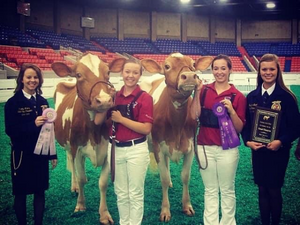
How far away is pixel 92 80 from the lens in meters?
2.65

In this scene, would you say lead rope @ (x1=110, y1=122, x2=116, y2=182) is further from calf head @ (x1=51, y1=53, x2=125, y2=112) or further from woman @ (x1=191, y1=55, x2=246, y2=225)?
woman @ (x1=191, y1=55, x2=246, y2=225)

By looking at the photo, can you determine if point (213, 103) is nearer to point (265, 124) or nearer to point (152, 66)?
point (265, 124)

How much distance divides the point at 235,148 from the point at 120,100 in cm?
108

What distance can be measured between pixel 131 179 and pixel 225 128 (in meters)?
0.91

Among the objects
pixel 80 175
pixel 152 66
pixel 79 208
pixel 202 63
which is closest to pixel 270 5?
pixel 202 63

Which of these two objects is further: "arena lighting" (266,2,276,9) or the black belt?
"arena lighting" (266,2,276,9)

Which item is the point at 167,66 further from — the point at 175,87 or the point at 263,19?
the point at 263,19

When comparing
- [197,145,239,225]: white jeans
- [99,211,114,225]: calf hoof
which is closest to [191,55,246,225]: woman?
[197,145,239,225]: white jeans

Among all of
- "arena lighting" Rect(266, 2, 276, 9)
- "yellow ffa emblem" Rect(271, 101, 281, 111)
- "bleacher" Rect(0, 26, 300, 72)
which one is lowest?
"yellow ffa emblem" Rect(271, 101, 281, 111)

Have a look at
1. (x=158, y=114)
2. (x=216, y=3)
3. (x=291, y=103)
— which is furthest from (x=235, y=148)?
(x=216, y=3)

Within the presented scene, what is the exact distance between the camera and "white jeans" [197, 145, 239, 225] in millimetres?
2453

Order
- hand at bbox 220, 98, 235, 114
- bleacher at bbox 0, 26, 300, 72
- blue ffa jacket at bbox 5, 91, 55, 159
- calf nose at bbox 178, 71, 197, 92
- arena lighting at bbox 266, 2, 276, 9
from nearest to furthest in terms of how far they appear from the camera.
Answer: hand at bbox 220, 98, 235, 114 < blue ffa jacket at bbox 5, 91, 55, 159 < calf nose at bbox 178, 71, 197, 92 < bleacher at bbox 0, 26, 300, 72 < arena lighting at bbox 266, 2, 276, 9

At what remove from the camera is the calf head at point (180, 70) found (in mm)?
2534

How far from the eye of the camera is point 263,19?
89.8ft
